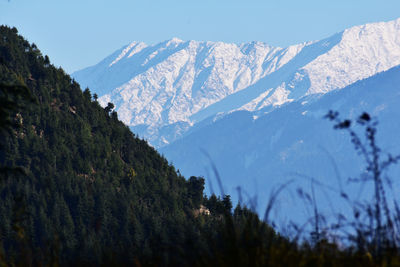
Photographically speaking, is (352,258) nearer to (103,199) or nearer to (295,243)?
(295,243)

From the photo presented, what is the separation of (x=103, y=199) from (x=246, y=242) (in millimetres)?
184159

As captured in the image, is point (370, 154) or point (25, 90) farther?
point (25, 90)

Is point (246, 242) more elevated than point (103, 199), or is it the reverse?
point (103, 199)

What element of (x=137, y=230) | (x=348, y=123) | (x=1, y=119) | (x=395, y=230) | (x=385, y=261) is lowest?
(x=385, y=261)

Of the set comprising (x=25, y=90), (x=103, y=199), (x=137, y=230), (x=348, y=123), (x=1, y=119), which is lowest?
(x=348, y=123)

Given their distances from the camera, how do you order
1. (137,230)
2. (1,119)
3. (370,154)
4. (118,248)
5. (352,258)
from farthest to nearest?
(137,230)
(1,119)
(118,248)
(352,258)
(370,154)

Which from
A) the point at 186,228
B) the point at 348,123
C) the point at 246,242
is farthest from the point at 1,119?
the point at 348,123

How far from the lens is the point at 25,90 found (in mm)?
10320

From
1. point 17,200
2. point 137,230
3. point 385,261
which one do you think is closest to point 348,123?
point 385,261

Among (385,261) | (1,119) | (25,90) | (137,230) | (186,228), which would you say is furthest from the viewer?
(137,230)

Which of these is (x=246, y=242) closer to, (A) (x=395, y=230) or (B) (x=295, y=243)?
(B) (x=295, y=243)

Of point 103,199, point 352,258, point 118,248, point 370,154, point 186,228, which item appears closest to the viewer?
point 370,154

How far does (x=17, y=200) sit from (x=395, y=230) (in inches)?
141

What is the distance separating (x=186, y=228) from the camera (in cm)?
695
